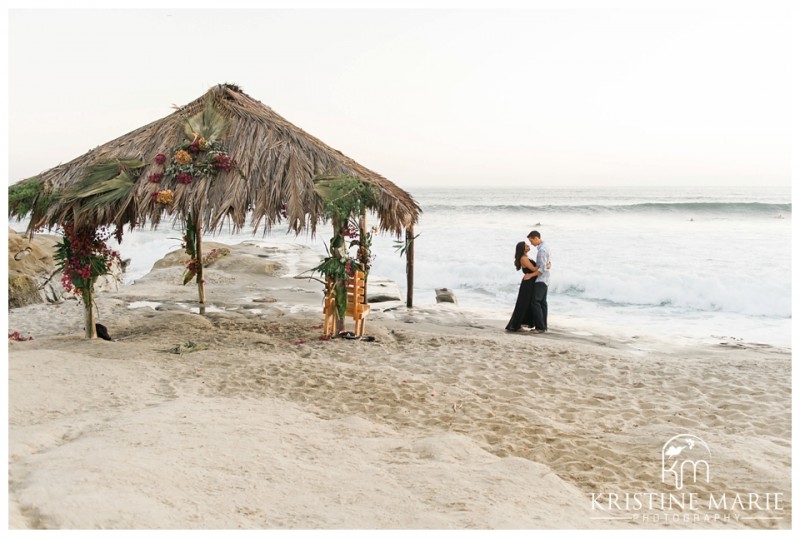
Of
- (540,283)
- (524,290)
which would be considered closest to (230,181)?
(524,290)

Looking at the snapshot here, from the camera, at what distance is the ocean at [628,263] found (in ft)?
43.0

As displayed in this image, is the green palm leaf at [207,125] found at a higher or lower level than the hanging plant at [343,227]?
higher

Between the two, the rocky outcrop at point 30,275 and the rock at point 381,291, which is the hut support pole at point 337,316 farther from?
the rocky outcrop at point 30,275

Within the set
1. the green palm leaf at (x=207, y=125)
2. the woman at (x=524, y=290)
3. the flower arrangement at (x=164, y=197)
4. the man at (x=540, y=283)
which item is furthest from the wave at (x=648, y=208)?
the flower arrangement at (x=164, y=197)

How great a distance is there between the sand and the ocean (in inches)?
78.1

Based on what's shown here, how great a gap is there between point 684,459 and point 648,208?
3854 centimetres

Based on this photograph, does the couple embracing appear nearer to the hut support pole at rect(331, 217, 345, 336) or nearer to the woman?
the woman

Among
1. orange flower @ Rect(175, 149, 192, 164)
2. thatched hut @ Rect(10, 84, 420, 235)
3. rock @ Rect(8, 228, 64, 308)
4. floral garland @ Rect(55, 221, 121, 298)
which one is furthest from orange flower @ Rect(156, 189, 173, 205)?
rock @ Rect(8, 228, 64, 308)

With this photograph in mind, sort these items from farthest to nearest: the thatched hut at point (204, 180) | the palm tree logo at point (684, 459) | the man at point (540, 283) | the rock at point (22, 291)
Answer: the rock at point (22, 291) → the man at point (540, 283) → the thatched hut at point (204, 180) → the palm tree logo at point (684, 459)

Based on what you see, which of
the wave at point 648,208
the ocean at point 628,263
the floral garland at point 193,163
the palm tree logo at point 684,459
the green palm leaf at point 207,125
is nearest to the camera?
the palm tree logo at point 684,459

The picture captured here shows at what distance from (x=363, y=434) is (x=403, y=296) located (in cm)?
927

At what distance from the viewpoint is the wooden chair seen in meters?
8.84

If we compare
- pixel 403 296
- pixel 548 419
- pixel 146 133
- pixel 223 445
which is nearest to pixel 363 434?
pixel 223 445

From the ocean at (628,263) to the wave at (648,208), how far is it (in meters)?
0.10
